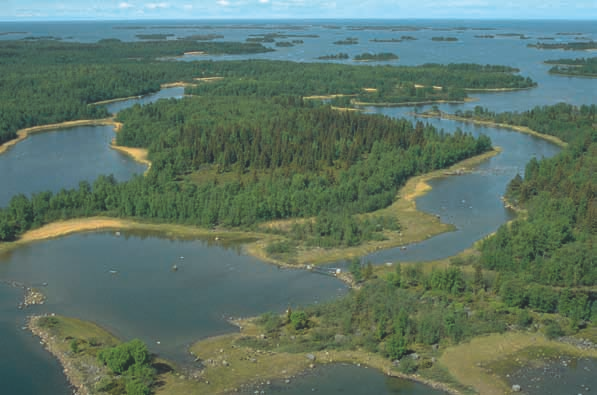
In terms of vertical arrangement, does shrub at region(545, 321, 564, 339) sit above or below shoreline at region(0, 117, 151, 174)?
below

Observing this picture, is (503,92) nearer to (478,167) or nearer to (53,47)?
(478,167)

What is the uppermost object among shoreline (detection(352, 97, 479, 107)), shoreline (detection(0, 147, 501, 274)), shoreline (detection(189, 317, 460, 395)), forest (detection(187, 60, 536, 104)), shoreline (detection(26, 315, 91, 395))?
forest (detection(187, 60, 536, 104))

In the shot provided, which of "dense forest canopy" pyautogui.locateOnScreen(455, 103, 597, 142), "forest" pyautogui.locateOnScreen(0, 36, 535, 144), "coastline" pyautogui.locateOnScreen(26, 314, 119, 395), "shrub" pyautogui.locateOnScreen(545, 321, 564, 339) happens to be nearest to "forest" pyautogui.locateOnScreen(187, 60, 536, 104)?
"forest" pyautogui.locateOnScreen(0, 36, 535, 144)

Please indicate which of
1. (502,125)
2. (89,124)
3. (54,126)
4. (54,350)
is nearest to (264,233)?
(54,350)

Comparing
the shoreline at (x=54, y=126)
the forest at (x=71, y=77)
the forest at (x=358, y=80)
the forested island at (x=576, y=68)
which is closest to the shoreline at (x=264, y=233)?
the shoreline at (x=54, y=126)

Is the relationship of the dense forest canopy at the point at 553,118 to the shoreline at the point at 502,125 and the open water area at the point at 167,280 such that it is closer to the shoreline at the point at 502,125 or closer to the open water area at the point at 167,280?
the shoreline at the point at 502,125

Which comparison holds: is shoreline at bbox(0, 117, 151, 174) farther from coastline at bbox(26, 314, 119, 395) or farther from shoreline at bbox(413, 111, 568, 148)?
shoreline at bbox(413, 111, 568, 148)

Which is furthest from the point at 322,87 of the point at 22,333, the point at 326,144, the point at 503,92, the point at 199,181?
the point at 22,333
